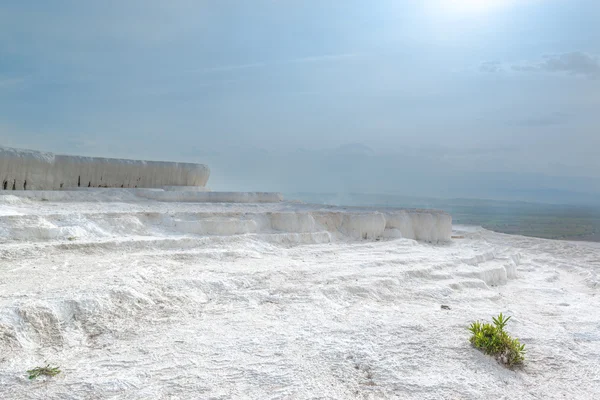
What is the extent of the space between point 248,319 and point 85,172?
11309mm

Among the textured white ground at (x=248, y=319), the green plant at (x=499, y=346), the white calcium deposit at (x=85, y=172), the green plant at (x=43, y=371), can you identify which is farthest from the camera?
the white calcium deposit at (x=85, y=172)

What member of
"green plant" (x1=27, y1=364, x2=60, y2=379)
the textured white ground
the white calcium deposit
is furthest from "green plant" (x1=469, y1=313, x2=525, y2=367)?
the white calcium deposit

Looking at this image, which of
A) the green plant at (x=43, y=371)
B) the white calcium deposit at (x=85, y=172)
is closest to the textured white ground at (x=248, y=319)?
the green plant at (x=43, y=371)

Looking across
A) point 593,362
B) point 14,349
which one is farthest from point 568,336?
point 14,349

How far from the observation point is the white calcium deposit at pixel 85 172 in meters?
13.0

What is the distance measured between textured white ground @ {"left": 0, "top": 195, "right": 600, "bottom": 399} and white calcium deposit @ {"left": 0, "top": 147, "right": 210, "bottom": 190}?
9.62ft

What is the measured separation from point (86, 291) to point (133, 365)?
5.92ft

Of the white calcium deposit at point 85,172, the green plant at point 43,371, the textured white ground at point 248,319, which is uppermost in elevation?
the white calcium deposit at point 85,172

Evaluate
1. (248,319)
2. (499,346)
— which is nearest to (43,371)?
(248,319)

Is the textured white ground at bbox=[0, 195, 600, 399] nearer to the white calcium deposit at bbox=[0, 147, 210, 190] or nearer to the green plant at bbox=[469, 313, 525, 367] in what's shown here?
the green plant at bbox=[469, 313, 525, 367]

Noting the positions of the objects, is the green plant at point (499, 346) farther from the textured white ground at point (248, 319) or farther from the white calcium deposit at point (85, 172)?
the white calcium deposit at point (85, 172)

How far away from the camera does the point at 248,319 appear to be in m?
5.86

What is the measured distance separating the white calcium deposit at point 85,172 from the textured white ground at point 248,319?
2.93m

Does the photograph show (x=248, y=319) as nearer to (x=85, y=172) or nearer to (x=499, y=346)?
(x=499, y=346)
